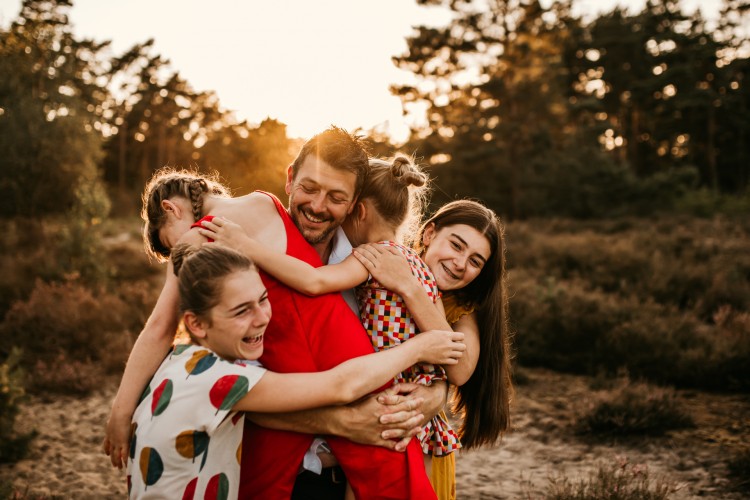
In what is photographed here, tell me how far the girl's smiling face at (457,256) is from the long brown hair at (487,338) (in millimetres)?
74

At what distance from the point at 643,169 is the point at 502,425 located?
39790 millimetres

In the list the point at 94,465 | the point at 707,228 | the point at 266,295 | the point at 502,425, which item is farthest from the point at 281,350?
the point at 707,228

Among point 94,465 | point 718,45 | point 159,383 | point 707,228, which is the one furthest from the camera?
point 718,45

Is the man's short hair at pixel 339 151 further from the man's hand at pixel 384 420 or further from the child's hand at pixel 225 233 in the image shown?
the man's hand at pixel 384 420

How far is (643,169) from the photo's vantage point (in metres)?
37.9

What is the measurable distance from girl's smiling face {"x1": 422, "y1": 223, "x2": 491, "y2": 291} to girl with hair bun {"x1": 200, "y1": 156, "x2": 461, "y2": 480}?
0.44 feet

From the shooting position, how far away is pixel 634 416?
19.2 ft

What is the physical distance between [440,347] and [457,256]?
552mm

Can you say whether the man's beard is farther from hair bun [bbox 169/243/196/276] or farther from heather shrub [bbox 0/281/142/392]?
heather shrub [bbox 0/281/142/392]

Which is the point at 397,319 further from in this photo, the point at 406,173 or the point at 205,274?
the point at 205,274

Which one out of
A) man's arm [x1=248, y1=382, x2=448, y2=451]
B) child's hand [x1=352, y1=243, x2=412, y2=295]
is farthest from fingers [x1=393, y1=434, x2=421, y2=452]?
child's hand [x1=352, y1=243, x2=412, y2=295]

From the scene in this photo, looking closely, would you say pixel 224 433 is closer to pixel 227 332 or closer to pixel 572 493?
pixel 227 332

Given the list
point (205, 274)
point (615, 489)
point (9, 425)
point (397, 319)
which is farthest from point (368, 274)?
point (9, 425)

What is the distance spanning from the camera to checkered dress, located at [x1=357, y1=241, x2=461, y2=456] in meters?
Answer: 2.38
